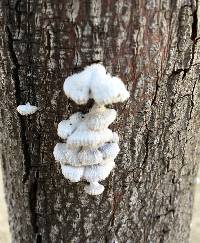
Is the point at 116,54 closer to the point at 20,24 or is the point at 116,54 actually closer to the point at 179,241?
the point at 20,24

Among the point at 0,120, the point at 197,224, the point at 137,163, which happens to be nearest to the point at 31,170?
the point at 0,120

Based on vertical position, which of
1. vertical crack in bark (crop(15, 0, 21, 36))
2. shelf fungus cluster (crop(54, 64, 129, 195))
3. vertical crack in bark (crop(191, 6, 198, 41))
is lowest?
shelf fungus cluster (crop(54, 64, 129, 195))

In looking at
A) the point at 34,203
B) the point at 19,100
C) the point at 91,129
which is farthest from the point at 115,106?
the point at 34,203

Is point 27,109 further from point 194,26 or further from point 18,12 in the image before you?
point 194,26

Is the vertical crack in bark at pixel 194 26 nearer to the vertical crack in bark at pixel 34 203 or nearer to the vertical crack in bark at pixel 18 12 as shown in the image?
the vertical crack in bark at pixel 18 12

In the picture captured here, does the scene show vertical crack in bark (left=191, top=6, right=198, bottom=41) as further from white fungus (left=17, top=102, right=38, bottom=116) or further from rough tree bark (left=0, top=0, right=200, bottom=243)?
white fungus (left=17, top=102, right=38, bottom=116)

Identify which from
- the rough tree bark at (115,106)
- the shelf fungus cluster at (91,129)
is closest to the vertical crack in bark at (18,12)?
the rough tree bark at (115,106)

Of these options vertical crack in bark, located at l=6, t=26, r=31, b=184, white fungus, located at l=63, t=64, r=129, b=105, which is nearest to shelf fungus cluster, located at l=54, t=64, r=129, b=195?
white fungus, located at l=63, t=64, r=129, b=105
